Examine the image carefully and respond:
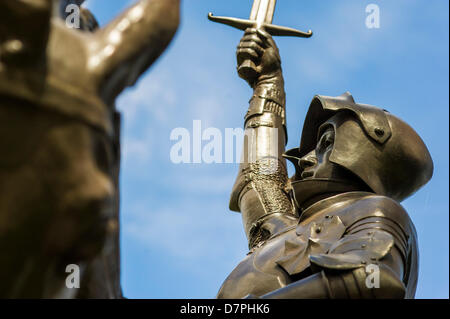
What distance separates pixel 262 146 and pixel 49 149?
19.0ft

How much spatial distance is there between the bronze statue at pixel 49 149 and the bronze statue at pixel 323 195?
2.33 metres

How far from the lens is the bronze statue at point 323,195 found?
450 cm

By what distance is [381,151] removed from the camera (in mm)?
6117

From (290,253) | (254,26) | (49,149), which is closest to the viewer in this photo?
(49,149)

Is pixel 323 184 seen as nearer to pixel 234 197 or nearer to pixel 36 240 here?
pixel 234 197

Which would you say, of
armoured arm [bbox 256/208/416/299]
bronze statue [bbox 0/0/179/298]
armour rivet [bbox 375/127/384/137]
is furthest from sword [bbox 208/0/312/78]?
bronze statue [bbox 0/0/179/298]

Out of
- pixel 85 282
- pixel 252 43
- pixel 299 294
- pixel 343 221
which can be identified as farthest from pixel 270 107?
pixel 85 282

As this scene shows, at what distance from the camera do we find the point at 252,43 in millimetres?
7922

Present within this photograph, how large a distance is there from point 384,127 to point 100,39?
4.40m

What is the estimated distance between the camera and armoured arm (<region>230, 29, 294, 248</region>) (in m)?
7.18

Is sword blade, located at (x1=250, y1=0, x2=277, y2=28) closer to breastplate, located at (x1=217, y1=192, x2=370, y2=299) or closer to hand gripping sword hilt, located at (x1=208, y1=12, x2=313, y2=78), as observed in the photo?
hand gripping sword hilt, located at (x1=208, y1=12, x2=313, y2=78)

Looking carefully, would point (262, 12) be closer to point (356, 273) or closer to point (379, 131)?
point (379, 131)

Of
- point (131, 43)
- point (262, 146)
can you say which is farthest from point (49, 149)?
point (262, 146)

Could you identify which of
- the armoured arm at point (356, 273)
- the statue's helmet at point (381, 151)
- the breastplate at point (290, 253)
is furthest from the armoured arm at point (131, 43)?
the statue's helmet at point (381, 151)
